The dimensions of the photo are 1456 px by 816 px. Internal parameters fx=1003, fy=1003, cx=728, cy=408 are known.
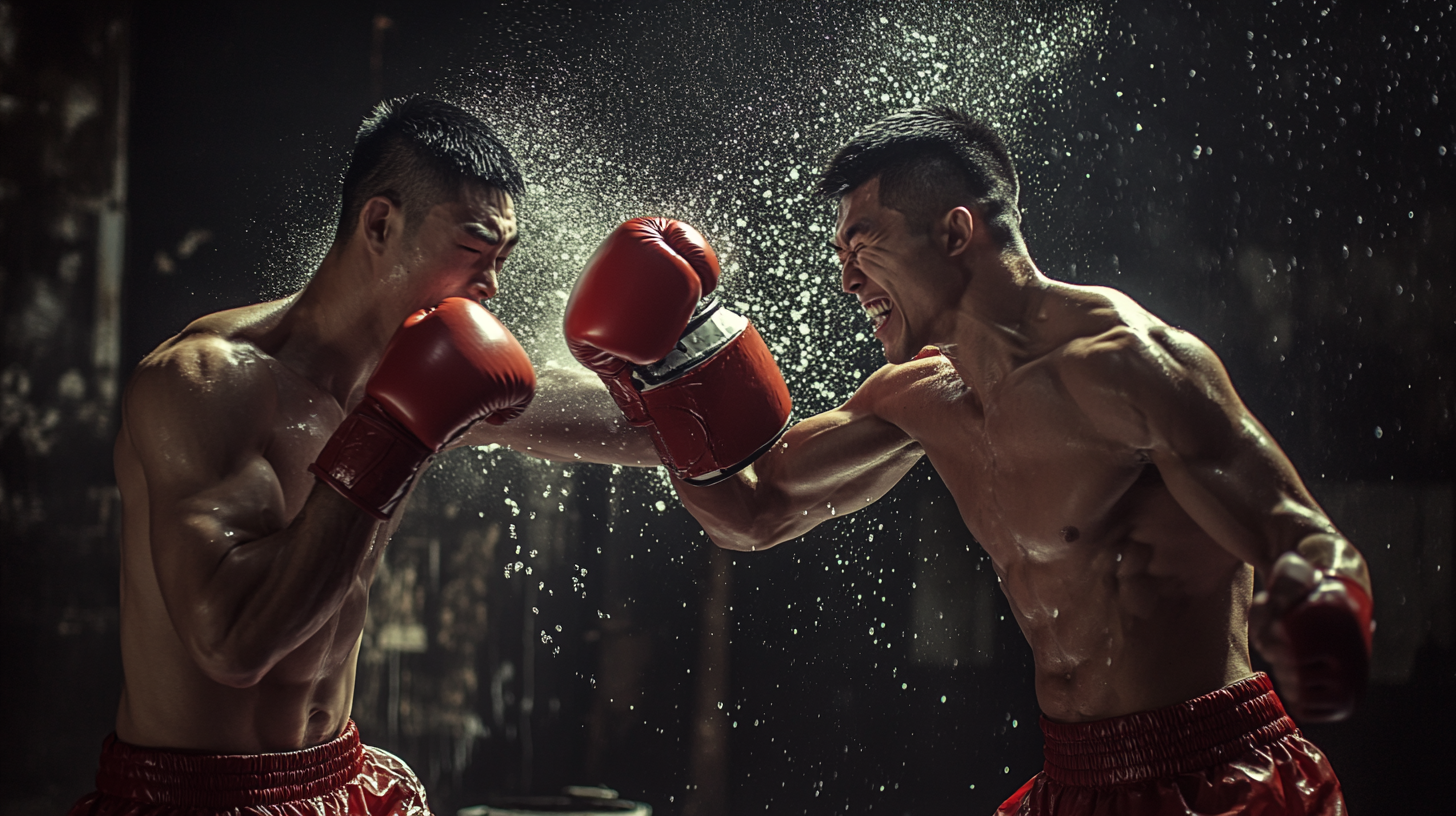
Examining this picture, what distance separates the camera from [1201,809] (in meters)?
1.58

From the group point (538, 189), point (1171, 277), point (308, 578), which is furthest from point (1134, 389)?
point (538, 189)

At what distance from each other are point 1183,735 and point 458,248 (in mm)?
1543

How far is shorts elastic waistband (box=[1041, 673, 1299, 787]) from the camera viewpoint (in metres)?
1.63

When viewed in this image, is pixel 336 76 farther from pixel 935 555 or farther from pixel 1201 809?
pixel 1201 809

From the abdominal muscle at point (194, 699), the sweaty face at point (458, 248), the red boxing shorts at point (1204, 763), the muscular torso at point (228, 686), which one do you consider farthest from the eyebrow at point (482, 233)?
the red boxing shorts at point (1204, 763)

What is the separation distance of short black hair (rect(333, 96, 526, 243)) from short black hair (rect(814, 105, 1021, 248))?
0.73m

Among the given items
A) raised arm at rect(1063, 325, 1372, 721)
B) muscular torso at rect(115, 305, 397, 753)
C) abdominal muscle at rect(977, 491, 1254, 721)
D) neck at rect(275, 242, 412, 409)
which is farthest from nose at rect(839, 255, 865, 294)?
muscular torso at rect(115, 305, 397, 753)

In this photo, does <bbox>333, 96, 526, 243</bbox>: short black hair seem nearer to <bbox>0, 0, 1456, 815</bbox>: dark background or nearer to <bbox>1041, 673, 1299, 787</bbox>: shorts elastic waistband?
<bbox>0, 0, 1456, 815</bbox>: dark background

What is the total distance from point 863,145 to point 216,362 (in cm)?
132

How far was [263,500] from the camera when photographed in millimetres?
1561

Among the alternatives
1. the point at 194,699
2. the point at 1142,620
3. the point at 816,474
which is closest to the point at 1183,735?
the point at 1142,620

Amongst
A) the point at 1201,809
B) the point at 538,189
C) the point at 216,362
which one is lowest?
the point at 1201,809

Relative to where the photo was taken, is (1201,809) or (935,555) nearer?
(1201,809)

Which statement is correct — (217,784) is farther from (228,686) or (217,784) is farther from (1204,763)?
(1204,763)
